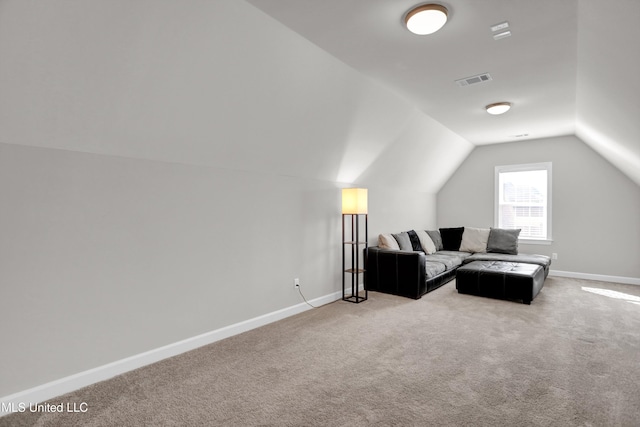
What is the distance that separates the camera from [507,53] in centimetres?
301

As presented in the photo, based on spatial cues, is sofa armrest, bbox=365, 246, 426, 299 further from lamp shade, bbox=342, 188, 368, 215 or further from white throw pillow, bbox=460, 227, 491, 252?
white throw pillow, bbox=460, 227, 491, 252

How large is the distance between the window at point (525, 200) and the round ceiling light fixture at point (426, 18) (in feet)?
17.1

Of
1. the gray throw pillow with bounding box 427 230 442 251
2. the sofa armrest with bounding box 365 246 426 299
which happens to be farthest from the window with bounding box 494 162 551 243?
the sofa armrest with bounding box 365 246 426 299

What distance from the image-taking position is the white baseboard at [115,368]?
6.57 feet

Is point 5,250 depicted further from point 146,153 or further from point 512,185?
point 512,185

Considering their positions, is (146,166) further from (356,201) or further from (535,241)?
(535,241)

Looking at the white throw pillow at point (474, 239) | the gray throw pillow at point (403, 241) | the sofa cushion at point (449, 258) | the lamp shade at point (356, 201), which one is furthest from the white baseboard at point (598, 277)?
the lamp shade at point (356, 201)

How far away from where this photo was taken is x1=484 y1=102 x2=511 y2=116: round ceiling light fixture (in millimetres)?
4328

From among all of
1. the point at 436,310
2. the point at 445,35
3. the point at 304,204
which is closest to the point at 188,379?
the point at 304,204

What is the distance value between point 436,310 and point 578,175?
4.27 metres

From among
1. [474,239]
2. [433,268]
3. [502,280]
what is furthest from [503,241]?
[433,268]

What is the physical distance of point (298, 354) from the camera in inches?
109

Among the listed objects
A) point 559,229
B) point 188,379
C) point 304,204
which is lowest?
point 188,379

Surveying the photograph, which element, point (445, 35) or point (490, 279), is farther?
point (490, 279)
